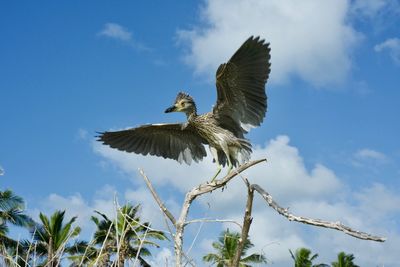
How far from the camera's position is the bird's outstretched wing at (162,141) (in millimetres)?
6500

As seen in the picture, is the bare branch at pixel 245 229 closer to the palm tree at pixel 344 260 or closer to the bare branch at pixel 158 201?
the bare branch at pixel 158 201

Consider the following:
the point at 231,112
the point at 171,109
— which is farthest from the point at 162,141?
the point at 231,112

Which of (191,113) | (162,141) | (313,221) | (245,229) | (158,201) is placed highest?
(191,113)

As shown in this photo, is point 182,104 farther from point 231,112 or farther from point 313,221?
point 313,221

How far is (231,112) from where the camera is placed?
20.5 ft

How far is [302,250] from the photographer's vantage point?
30.8 metres

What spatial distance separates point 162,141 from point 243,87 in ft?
3.71

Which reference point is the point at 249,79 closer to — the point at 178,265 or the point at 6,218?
the point at 178,265

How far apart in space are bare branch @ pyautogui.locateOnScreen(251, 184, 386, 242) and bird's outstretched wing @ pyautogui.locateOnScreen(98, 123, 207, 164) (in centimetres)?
241

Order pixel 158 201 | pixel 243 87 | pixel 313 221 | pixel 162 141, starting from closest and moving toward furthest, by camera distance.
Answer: pixel 313 221 → pixel 158 201 → pixel 243 87 → pixel 162 141

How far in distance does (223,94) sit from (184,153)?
2.69 feet

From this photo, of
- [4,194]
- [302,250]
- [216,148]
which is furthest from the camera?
[302,250]

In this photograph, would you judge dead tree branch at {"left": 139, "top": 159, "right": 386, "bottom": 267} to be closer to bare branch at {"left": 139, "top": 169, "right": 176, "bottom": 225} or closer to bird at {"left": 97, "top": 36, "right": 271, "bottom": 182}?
bare branch at {"left": 139, "top": 169, "right": 176, "bottom": 225}

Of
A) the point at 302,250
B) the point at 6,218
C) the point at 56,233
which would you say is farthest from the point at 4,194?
the point at 302,250
